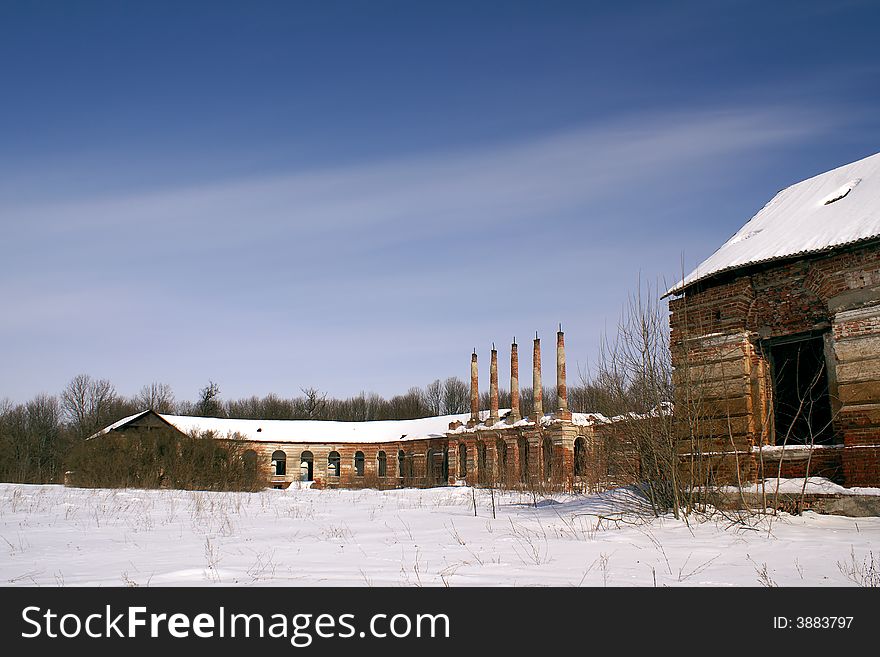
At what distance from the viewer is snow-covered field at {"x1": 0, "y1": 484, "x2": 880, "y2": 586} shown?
19.6ft

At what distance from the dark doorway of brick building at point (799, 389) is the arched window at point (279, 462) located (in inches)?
1763

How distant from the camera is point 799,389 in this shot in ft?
39.1

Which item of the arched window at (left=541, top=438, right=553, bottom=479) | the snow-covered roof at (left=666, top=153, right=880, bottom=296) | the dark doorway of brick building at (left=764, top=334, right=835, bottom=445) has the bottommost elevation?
the arched window at (left=541, top=438, right=553, bottom=479)

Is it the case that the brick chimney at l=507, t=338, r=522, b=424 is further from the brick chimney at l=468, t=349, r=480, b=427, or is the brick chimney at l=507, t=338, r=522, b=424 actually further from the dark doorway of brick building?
the dark doorway of brick building

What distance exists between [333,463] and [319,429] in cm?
284

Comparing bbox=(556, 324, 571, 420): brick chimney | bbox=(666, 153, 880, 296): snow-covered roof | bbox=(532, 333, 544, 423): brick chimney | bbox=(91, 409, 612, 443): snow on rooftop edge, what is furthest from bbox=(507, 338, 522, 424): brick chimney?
bbox=(666, 153, 880, 296): snow-covered roof

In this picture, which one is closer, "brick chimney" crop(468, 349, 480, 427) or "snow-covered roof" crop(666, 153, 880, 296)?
"snow-covered roof" crop(666, 153, 880, 296)

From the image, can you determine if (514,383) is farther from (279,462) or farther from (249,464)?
(279,462)

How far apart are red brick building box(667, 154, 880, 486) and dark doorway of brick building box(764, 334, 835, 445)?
0.02 m

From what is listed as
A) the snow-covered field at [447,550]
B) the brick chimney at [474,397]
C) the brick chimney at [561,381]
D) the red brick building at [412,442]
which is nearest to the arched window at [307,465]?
the red brick building at [412,442]

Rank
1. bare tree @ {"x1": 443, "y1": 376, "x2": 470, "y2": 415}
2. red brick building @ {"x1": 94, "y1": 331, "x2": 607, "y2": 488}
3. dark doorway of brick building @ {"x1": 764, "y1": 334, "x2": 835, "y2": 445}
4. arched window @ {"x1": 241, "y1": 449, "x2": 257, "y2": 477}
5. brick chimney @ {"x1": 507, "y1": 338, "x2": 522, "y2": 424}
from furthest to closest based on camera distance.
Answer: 1. bare tree @ {"x1": 443, "y1": 376, "x2": 470, "y2": 415}
2. brick chimney @ {"x1": 507, "y1": 338, "x2": 522, "y2": 424}
3. red brick building @ {"x1": 94, "y1": 331, "x2": 607, "y2": 488}
4. arched window @ {"x1": 241, "y1": 449, "x2": 257, "y2": 477}
5. dark doorway of brick building @ {"x1": 764, "y1": 334, "x2": 835, "y2": 445}
